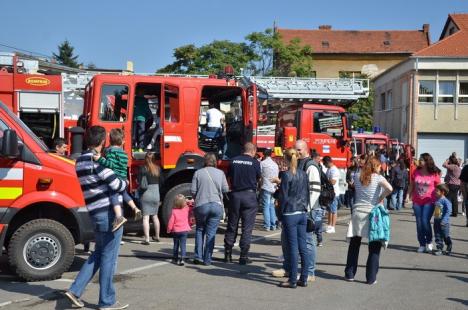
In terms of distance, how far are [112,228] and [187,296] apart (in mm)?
1486

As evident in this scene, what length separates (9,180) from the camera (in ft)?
25.7

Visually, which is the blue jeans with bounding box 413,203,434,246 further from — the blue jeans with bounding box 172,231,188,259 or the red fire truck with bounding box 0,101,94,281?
the red fire truck with bounding box 0,101,94,281

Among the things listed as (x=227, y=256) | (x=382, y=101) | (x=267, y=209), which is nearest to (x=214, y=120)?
(x=267, y=209)

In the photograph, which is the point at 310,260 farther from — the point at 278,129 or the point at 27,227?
the point at 278,129

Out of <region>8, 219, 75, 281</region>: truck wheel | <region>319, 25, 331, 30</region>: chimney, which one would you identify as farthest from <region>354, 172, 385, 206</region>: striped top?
<region>319, 25, 331, 30</region>: chimney

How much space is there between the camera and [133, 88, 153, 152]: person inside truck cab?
1179cm

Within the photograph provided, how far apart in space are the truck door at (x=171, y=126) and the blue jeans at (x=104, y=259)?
5.27 m

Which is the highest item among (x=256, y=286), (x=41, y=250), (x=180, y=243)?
(x=41, y=250)

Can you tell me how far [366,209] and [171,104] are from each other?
5081 mm

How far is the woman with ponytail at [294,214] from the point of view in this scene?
7.82 m

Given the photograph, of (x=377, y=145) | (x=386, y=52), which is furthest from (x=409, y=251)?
(x=386, y=52)

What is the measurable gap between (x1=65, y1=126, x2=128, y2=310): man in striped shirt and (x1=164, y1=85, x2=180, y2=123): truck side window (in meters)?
5.37

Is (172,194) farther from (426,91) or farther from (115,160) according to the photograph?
(426,91)

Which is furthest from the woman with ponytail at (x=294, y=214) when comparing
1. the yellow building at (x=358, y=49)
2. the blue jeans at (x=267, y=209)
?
the yellow building at (x=358, y=49)
